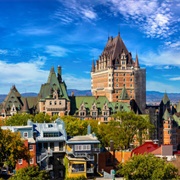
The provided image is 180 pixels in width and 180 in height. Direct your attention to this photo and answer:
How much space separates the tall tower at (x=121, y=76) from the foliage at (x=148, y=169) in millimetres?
87067

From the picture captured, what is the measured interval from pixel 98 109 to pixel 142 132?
1074 inches

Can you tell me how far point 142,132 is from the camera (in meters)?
115

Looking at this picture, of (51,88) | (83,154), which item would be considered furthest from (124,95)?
(83,154)

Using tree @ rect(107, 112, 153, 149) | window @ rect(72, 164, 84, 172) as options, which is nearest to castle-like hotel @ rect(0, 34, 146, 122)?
tree @ rect(107, 112, 153, 149)

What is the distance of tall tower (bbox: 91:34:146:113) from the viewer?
153 meters

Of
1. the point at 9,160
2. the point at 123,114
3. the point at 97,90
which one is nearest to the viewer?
the point at 9,160

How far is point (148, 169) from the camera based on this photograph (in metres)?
61.8

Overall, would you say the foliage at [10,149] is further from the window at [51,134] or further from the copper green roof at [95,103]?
the copper green roof at [95,103]

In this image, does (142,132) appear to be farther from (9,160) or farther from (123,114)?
(9,160)

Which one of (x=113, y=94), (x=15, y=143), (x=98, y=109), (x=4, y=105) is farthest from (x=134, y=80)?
(x=15, y=143)

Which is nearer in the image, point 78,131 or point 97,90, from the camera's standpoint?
point 78,131

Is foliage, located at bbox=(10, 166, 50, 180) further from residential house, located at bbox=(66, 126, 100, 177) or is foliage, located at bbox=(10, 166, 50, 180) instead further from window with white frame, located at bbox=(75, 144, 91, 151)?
window with white frame, located at bbox=(75, 144, 91, 151)

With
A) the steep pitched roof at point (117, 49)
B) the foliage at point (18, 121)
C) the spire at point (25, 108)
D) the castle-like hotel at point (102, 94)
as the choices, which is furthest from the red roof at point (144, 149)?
the steep pitched roof at point (117, 49)

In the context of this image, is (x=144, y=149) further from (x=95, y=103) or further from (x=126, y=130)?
(x=95, y=103)
